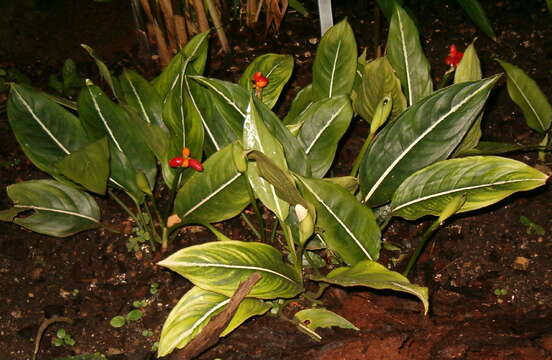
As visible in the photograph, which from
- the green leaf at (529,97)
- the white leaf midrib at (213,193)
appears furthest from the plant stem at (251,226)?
the green leaf at (529,97)

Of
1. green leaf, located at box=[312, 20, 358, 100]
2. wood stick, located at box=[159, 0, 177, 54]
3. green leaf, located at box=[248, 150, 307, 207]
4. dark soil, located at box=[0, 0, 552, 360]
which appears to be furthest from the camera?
wood stick, located at box=[159, 0, 177, 54]

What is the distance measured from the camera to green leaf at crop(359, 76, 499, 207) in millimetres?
1255

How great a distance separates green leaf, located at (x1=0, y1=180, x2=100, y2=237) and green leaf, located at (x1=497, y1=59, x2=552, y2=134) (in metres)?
1.12

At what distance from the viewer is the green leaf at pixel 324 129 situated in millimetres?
1390

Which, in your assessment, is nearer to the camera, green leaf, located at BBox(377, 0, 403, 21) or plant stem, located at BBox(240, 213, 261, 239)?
green leaf, located at BBox(377, 0, 403, 21)

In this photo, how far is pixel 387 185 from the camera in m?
1.38

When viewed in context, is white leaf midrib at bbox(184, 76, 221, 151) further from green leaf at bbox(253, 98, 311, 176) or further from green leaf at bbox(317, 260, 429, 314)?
green leaf at bbox(317, 260, 429, 314)

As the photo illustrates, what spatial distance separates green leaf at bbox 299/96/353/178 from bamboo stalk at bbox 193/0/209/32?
671 mm

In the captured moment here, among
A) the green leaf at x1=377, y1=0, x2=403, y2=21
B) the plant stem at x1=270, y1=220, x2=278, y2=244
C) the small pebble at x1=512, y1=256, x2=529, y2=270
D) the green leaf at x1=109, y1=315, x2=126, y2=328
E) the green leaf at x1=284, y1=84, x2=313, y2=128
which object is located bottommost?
the small pebble at x1=512, y1=256, x2=529, y2=270

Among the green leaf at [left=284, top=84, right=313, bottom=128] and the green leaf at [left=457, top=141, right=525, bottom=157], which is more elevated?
the green leaf at [left=284, top=84, right=313, bottom=128]

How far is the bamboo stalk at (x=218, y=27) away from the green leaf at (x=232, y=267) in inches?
36.4

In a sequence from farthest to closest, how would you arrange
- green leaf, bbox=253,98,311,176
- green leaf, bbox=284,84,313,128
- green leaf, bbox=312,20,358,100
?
green leaf, bbox=284,84,313,128 → green leaf, bbox=312,20,358,100 → green leaf, bbox=253,98,311,176

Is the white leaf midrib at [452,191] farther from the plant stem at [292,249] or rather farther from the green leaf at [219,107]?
the green leaf at [219,107]

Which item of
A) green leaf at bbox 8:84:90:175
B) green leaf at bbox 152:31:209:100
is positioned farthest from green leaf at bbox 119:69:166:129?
green leaf at bbox 8:84:90:175
